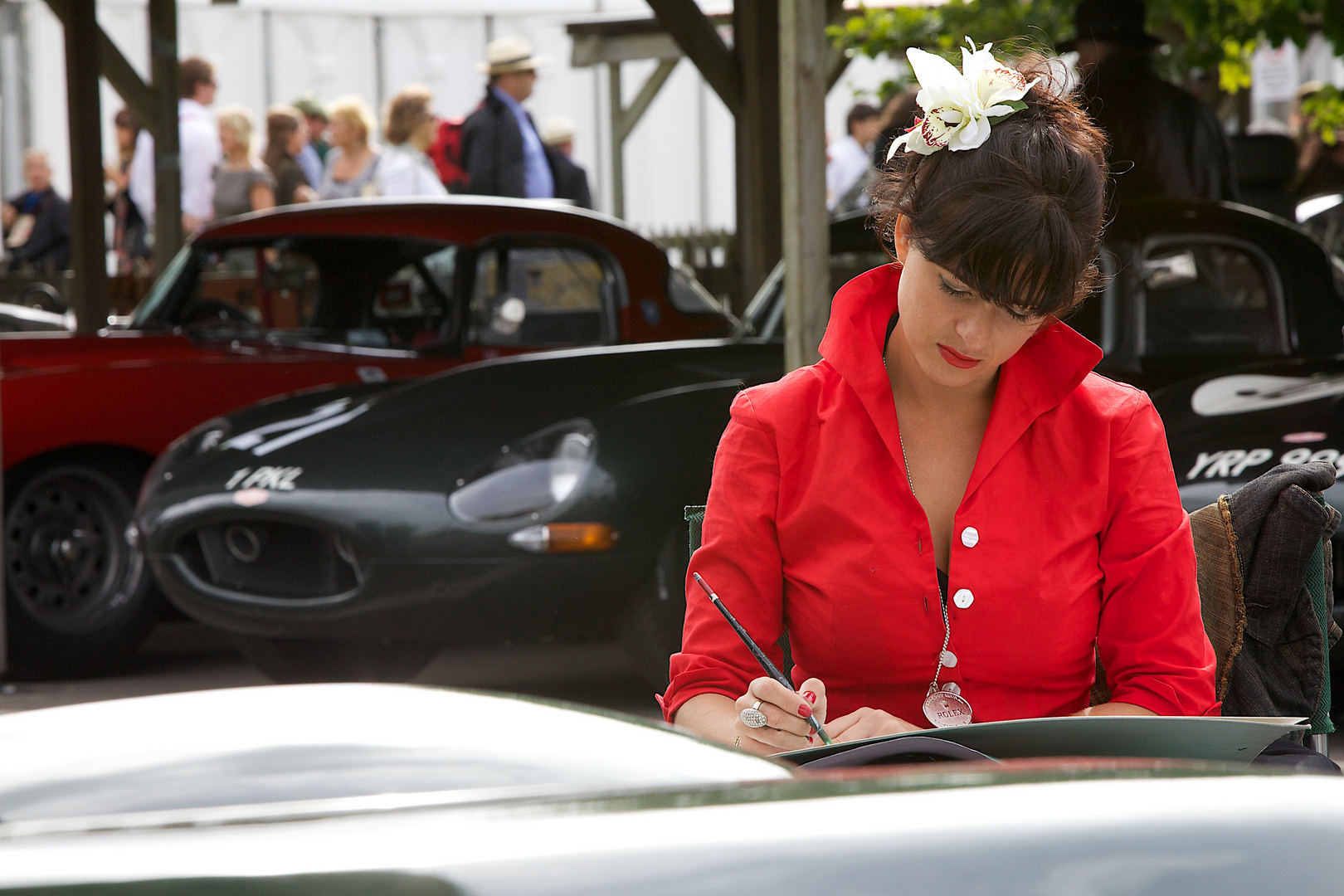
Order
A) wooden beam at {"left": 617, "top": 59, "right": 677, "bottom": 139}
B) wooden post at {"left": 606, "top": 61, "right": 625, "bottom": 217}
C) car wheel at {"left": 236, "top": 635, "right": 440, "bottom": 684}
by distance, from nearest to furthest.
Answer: car wheel at {"left": 236, "top": 635, "right": 440, "bottom": 684} < wooden beam at {"left": 617, "top": 59, "right": 677, "bottom": 139} < wooden post at {"left": 606, "top": 61, "right": 625, "bottom": 217}

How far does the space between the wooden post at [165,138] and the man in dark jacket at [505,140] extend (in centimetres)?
168

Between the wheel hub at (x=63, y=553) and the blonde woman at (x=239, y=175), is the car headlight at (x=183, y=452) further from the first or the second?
the blonde woman at (x=239, y=175)

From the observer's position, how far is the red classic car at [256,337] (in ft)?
17.9

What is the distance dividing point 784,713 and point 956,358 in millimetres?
451

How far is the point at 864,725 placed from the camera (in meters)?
1.70

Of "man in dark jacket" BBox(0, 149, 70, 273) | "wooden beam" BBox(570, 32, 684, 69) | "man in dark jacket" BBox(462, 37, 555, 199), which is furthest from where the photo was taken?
"wooden beam" BBox(570, 32, 684, 69)

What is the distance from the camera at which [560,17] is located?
58.2 ft

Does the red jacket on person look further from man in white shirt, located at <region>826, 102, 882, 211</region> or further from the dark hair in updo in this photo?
man in white shirt, located at <region>826, 102, 882, 211</region>

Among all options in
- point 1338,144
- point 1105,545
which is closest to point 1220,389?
point 1105,545

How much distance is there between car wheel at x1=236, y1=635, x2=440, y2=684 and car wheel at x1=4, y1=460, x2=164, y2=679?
78cm

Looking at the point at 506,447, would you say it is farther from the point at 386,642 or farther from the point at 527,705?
the point at 527,705

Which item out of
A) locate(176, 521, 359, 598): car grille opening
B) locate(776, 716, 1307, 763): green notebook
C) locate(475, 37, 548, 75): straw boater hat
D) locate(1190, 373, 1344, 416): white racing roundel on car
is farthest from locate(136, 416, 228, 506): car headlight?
locate(475, 37, 548, 75): straw boater hat

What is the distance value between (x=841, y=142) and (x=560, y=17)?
6.53 meters

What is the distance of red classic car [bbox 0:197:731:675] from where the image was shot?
17.9 ft
